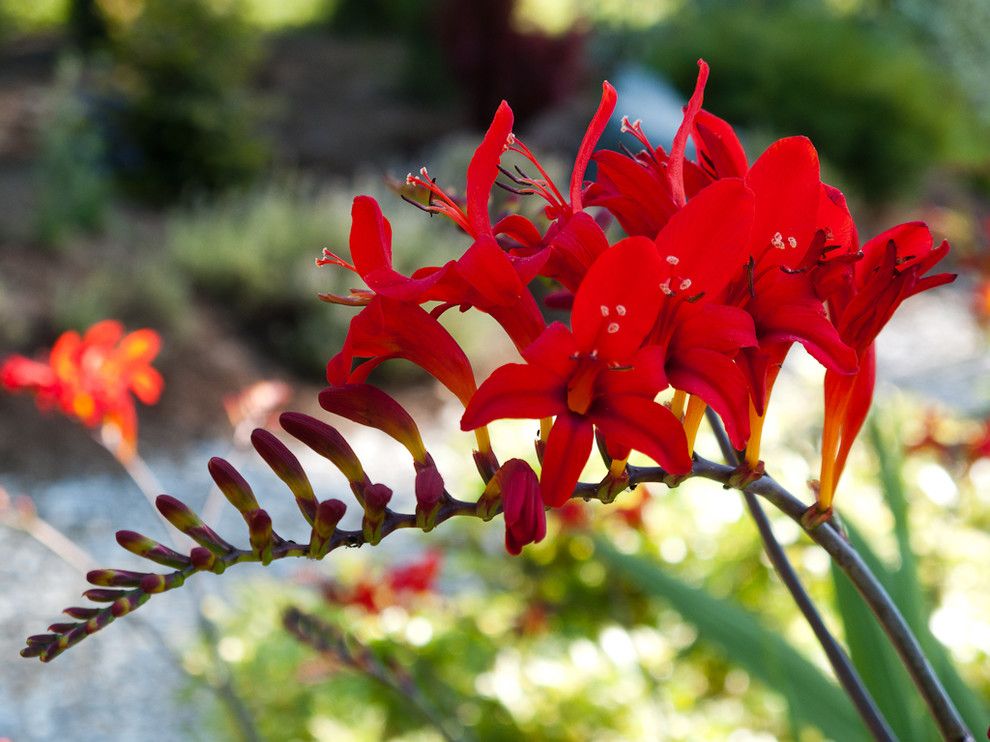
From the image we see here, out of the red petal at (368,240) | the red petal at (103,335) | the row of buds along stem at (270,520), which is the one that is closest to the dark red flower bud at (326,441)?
the row of buds along stem at (270,520)

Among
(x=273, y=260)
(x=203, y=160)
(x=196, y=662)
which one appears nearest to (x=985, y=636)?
(x=196, y=662)

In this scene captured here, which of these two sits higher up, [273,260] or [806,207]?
[273,260]

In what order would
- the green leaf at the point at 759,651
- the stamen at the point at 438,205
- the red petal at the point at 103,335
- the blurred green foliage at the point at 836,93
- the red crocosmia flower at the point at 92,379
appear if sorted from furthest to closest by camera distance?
the blurred green foliage at the point at 836,93, the red petal at the point at 103,335, the red crocosmia flower at the point at 92,379, the green leaf at the point at 759,651, the stamen at the point at 438,205

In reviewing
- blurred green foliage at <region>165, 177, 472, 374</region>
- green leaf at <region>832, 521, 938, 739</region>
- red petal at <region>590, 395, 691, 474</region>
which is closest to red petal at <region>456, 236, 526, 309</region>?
red petal at <region>590, 395, 691, 474</region>

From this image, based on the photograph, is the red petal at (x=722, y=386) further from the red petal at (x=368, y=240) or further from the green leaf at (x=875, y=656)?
the green leaf at (x=875, y=656)

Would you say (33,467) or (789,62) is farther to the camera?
(789,62)

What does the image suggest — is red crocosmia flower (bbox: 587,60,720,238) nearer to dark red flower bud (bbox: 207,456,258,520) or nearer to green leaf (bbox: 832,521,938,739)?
dark red flower bud (bbox: 207,456,258,520)

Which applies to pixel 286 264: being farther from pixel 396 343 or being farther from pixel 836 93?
pixel 396 343

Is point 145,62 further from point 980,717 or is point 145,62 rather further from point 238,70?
point 980,717
